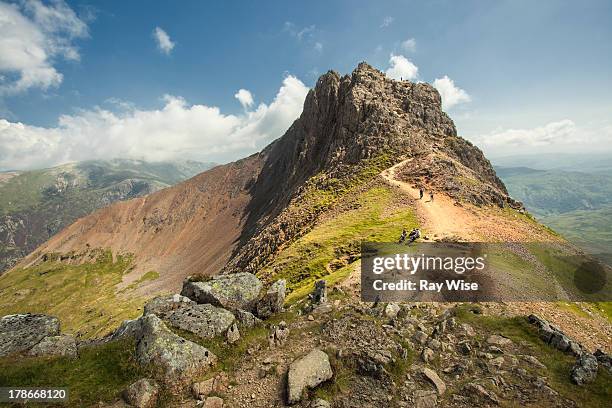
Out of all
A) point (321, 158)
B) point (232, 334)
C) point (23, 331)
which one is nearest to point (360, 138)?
point (321, 158)

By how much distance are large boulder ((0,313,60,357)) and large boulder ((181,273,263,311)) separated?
7.39 meters

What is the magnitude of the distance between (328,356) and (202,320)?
7.04 metres

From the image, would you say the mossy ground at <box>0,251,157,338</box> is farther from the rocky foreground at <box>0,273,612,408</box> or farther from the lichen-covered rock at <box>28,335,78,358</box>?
the rocky foreground at <box>0,273,612,408</box>

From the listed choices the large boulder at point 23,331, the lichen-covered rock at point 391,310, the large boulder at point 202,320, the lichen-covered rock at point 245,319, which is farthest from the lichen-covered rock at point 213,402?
the large boulder at point 23,331

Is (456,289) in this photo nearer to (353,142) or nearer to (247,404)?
(247,404)

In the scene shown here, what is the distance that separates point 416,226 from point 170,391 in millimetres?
33353

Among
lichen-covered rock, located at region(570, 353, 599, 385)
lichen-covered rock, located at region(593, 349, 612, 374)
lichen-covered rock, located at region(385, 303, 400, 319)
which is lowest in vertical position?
lichen-covered rock, located at region(593, 349, 612, 374)

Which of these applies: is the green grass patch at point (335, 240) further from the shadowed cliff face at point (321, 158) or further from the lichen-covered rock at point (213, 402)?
the lichen-covered rock at point (213, 402)

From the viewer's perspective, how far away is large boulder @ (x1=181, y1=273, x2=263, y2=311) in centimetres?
2072

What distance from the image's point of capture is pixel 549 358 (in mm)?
15383

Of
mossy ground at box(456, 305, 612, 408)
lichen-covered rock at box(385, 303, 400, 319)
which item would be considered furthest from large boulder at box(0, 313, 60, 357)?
mossy ground at box(456, 305, 612, 408)

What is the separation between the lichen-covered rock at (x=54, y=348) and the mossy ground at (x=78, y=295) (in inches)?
4254

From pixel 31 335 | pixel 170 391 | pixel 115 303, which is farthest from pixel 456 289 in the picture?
pixel 115 303

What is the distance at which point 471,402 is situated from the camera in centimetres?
1323
